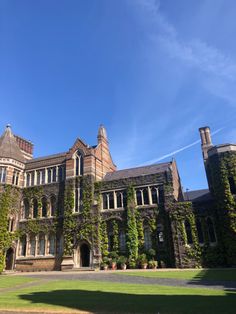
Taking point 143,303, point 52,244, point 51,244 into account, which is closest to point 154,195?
point 52,244

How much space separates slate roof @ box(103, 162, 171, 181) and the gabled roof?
43.9ft

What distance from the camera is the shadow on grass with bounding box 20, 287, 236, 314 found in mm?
8906

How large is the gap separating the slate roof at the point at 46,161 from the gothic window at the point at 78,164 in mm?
2498

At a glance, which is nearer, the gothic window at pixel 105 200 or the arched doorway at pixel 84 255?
the arched doorway at pixel 84 255

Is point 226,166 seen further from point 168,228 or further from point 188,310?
point 188,310

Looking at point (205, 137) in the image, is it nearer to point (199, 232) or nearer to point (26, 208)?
point (199, 232)

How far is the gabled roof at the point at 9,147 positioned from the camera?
39578 millimetres

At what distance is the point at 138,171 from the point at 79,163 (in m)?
7.85

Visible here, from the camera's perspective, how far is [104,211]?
113 ft

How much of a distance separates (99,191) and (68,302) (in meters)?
24.7

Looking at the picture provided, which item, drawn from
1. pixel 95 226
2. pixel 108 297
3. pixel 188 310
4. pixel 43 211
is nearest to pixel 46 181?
pixel 43 211

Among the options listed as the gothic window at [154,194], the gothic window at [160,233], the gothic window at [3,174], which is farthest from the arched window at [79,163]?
the gothic window at [160,233]

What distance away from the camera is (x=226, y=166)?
3008cm

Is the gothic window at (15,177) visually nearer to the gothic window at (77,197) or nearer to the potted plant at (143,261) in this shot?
the gothic window at (77,197)
